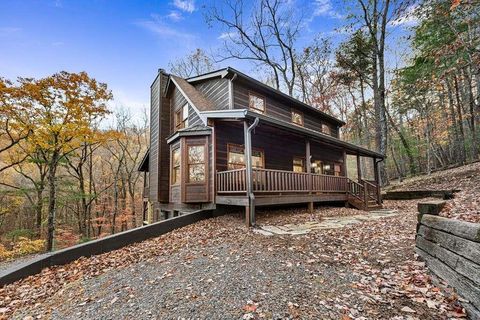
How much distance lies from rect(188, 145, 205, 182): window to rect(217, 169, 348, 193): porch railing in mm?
927

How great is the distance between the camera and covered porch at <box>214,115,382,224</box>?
8070 mm

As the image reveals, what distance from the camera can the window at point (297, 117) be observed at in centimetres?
1452

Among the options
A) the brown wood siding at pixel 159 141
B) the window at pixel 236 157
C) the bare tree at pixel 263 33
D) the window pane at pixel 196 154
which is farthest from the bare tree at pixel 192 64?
the window pane at pixel 196 154

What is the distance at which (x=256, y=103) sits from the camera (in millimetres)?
12312

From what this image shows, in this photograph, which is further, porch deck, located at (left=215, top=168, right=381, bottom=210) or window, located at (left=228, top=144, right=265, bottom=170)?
window, located at (left=228, top=144, right=265, bottom=170)

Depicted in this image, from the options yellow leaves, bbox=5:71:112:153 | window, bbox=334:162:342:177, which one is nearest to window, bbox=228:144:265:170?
window, bbox=334:162:342:177

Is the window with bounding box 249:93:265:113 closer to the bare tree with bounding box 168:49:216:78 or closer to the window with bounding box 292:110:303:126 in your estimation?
the window with bounding box 292:110:303:126

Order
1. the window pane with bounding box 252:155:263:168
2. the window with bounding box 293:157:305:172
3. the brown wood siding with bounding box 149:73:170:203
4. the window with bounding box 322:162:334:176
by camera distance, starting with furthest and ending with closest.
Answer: the window with bounding box 322:162:334:176
the window with bounding box 293:157:305:172
the brown wood siding with bounding box 149:73:170:203
the window pane with bounding box 252:155:263:168

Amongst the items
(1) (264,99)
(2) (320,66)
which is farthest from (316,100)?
(1) (264,99)

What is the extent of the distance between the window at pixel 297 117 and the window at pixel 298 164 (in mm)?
2434

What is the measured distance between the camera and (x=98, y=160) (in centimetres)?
2688

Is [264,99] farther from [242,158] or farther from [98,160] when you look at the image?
[98,160]

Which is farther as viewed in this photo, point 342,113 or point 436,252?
point 342,113

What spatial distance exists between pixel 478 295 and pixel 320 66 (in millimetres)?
24882
